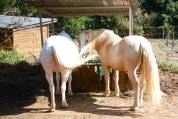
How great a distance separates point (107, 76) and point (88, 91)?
821 mm

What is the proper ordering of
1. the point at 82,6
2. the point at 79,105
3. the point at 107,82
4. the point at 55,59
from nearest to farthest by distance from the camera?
the point at 55,59 < the point at 79,105 < the point at 107,82 < the point at 82,6

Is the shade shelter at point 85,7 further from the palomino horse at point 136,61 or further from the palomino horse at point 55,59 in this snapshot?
the palomino horse at point 55,59

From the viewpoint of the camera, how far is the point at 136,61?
25.3ft

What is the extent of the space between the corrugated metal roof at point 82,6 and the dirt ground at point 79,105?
2.09m

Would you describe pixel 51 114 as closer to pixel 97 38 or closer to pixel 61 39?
pixel 61 39

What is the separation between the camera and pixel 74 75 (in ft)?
31.9

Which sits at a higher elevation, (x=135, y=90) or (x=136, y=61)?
(x=136, y=61)

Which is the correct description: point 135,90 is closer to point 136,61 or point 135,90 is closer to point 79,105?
point 136,61

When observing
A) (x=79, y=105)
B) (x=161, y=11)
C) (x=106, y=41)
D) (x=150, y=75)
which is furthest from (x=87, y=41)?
(x=161, y=11)

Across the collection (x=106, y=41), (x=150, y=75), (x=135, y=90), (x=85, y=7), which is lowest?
(x=135, y=90)

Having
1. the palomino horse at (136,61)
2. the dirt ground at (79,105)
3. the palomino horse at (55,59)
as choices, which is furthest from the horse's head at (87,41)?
the dirt ground at (79,105)

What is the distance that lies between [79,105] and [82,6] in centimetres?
282

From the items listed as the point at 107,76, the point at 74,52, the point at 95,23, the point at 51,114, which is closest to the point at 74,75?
the point at 107,76

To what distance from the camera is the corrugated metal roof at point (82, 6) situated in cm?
899
